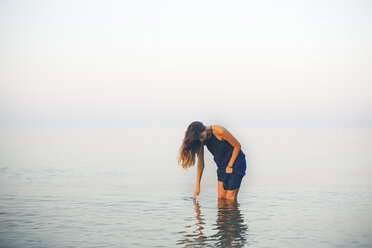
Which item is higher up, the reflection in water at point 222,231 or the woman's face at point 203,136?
the woman's face at point 203,136

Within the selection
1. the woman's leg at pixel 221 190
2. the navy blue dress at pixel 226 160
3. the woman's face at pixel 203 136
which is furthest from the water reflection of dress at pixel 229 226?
the woman's face at pixel 203 136

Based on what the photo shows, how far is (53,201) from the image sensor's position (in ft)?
32.7

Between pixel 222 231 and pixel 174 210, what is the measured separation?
75.9 inches

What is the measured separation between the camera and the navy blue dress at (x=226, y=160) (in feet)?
28.3

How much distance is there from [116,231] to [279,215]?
2.99 m

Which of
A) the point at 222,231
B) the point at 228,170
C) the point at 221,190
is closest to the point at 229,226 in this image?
the point at 222,231

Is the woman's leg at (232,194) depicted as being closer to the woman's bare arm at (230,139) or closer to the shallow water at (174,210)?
the shallow water at (174,210)

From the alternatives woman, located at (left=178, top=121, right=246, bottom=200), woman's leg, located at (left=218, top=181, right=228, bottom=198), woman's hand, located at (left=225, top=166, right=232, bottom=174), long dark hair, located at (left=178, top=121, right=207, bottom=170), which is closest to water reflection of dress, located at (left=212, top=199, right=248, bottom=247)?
woman's leg, located at (left=218, top=181, right=228, bottom=198)

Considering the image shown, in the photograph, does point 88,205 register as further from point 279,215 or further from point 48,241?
point 279,215

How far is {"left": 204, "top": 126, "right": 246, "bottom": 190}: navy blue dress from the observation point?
28.3 feet

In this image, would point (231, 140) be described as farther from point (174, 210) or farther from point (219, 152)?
point (174, 210)

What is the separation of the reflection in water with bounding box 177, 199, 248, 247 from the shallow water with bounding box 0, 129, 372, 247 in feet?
0.05

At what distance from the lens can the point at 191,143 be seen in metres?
8.27

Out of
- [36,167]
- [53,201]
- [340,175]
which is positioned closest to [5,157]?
[36,167]
